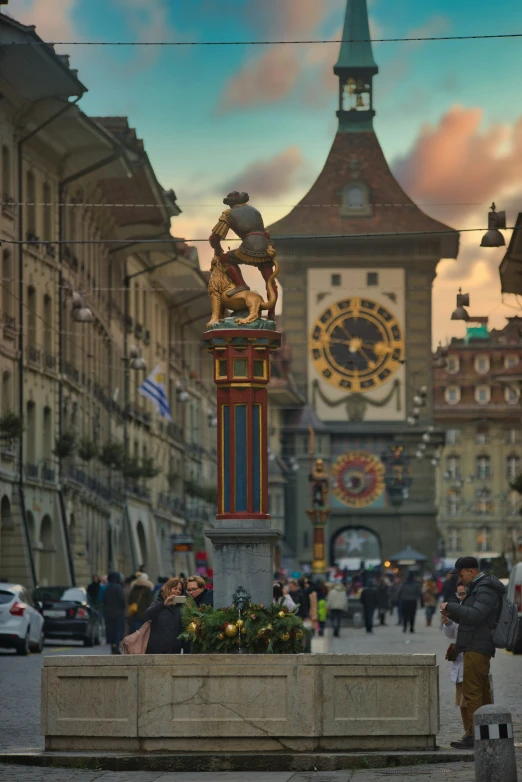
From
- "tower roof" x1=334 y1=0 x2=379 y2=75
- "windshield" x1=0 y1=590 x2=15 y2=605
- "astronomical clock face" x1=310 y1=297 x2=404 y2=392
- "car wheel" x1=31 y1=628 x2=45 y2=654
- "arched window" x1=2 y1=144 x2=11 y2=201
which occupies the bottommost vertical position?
"car wheel" x1=31 y1=628 x2=45 y2=654

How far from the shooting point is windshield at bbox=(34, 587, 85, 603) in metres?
43.7

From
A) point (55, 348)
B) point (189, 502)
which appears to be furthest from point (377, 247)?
point (55, 348)

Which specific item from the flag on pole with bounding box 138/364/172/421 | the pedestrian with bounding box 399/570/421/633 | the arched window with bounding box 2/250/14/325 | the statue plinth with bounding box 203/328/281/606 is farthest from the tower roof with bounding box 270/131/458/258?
the statue plinth with bounding box 203/328/281/606

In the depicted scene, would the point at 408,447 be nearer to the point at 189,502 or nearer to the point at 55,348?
the point at 189,502

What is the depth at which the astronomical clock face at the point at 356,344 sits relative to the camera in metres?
115

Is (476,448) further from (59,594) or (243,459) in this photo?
(243,459)

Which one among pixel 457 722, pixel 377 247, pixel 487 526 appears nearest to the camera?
pixel 457 722

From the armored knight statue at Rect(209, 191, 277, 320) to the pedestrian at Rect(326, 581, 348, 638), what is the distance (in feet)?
101

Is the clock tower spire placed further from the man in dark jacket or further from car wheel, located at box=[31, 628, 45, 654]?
the man in dark jacket

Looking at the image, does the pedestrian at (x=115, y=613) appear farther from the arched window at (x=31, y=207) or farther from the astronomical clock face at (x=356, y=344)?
the astronomical clock face at (x=356, y=344)

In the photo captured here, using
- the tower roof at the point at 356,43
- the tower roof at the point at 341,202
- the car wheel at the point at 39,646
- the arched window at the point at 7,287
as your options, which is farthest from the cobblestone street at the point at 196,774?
the tower roof at the point at 356,43

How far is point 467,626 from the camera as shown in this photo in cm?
1661

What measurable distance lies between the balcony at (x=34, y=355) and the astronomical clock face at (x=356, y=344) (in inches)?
2398

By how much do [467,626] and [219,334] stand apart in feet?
22.2
